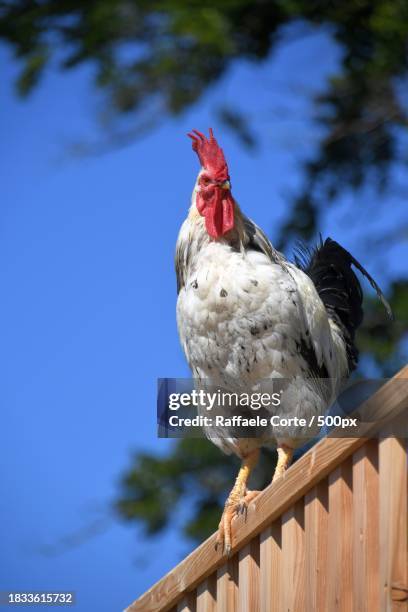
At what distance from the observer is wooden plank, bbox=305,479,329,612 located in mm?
2227

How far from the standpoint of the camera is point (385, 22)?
605cm

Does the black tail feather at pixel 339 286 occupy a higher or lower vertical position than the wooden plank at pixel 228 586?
higher

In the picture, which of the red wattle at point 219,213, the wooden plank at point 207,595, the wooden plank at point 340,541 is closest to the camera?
the wooden plank at point 340,541

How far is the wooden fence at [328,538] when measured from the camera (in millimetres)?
1948

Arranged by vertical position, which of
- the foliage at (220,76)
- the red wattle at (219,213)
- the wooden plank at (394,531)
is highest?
the foliage at (220,76)

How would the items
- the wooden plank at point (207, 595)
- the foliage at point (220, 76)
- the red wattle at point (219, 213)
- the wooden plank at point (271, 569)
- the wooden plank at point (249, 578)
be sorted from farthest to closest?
1. the foliage at point (220, 76)
2. the red wattle at point (219, 213)
3. the wooden plank at point (207, 595)
4. the wooden plank at point (249, 578)
5. the wooden plank at point (271, 569)

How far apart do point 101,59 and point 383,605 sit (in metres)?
5.32

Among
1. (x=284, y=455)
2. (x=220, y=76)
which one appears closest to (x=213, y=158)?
(x=284, y=455)

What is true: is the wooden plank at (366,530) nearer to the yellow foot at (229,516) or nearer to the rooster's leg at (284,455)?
the yellow foot at (229,516)

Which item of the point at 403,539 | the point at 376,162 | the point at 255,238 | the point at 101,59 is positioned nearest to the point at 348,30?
the point at 376,162

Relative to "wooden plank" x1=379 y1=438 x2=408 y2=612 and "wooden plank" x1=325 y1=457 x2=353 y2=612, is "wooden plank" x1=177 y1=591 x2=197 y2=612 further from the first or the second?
"wooden plank" x1=379 y1=438 x2=408 y2=612

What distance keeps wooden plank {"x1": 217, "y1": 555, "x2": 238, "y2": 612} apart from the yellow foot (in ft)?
0.15

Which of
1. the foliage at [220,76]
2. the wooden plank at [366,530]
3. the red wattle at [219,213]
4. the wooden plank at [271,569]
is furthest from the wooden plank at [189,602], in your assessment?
the foliage at [220,76]

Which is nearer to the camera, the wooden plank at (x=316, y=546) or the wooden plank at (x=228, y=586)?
the wooden plank at (x=316, y=546)
